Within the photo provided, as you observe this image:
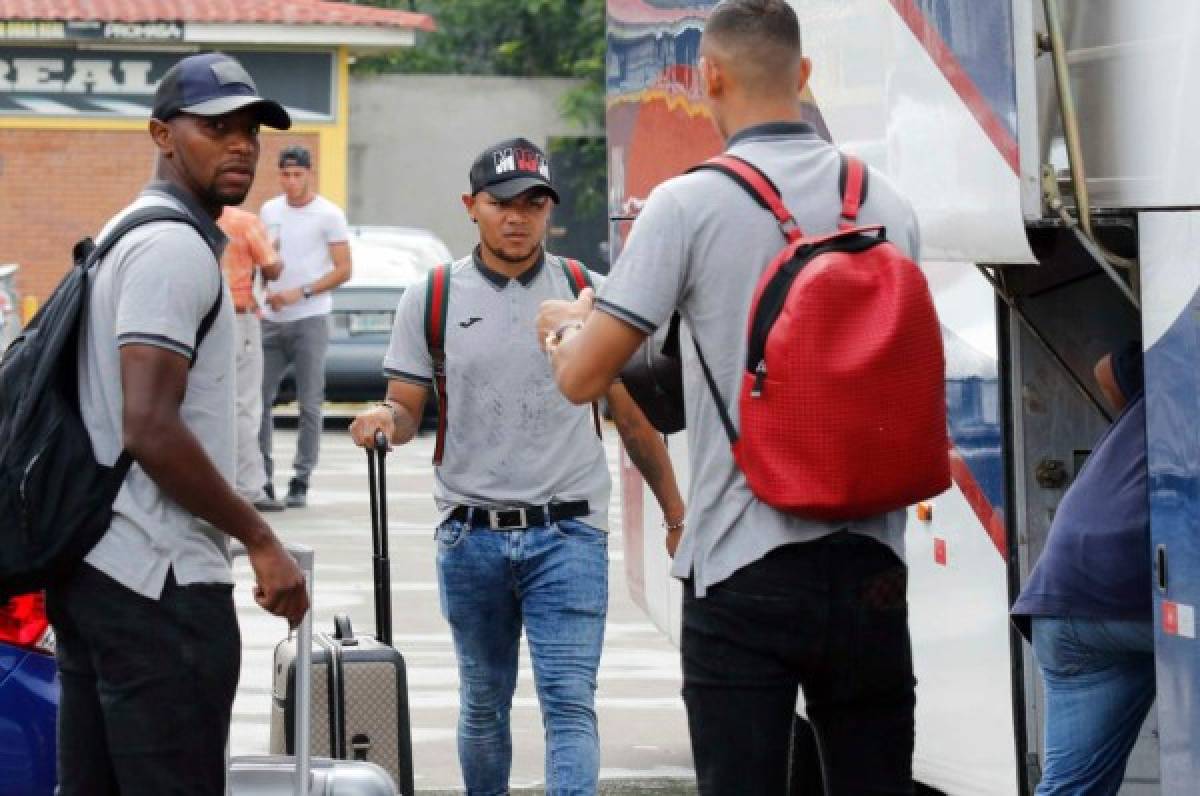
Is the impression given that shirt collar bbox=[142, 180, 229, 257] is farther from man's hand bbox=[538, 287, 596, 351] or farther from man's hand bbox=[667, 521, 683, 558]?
man's hand bbox=[667, 521, 683, 558]

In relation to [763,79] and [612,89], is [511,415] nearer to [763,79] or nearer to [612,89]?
[763,79]

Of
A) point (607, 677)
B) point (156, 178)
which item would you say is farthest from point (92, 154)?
point (156, 178)

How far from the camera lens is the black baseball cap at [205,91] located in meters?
4.86

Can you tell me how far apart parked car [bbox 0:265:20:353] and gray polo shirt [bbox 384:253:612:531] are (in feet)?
37.5

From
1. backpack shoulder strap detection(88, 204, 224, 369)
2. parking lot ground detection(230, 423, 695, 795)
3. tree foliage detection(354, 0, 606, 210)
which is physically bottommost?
parking lot ground detection(230, 423, 695, 795)

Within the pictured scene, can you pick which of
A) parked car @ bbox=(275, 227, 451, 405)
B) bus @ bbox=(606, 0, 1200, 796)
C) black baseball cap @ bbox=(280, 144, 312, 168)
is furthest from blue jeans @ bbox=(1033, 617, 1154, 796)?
parked car @ bbox=(275, 227, 451, 405)

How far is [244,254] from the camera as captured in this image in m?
15.2

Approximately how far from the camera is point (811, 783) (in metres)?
8.03

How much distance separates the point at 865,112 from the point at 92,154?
3066 centimetres

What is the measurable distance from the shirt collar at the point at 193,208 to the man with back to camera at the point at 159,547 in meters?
0.01

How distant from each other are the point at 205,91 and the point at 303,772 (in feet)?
4.53

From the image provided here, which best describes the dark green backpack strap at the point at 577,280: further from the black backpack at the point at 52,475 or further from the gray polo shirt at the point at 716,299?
the gray polo shirt at the point at 716,299

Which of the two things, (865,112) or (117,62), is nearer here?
(865,112)

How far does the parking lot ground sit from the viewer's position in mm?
9109
